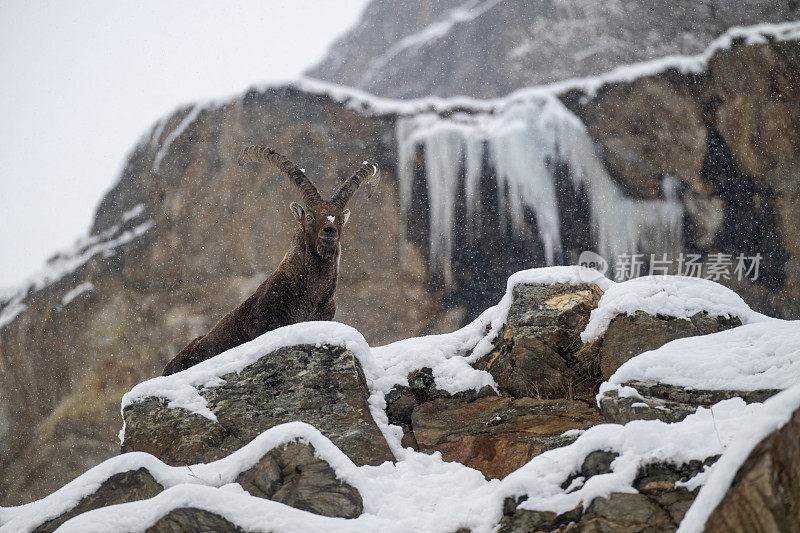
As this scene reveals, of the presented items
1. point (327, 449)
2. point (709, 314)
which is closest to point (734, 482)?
point (327, 449)

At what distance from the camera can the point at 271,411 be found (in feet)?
14.5

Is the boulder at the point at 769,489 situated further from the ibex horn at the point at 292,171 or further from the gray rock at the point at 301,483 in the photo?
the ibex horn at the point at 292,171

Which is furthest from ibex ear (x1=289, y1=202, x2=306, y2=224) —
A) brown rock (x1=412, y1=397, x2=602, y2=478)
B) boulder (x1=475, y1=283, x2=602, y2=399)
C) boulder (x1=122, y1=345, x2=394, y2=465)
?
brown rock (x1=412, y1=397, x2=602, y2=478)

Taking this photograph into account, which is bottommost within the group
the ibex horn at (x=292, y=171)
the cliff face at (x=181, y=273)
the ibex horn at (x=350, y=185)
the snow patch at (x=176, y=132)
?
the cliff face at (x=181, y=273)

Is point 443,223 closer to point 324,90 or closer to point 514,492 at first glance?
point 324,90

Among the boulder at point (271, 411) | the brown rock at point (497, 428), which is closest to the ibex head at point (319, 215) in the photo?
the boulder at point (271, 411)

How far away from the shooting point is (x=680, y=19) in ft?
64.5

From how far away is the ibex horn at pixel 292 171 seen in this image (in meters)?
6.00

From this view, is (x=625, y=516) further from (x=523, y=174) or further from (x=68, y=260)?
(x=68, y=260)

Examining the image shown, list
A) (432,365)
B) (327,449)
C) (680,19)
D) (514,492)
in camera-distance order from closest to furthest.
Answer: (514,492)
(327,449)
(432,365)
(680,19)

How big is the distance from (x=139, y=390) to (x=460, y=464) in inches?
85.8

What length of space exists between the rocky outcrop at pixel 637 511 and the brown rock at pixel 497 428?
45.6 inches

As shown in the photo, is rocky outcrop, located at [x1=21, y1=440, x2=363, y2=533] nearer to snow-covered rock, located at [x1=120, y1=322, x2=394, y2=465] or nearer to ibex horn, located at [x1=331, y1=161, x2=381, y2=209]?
snow-covered rock, located at [x1=120, y1=322, x2=394, y2=465]

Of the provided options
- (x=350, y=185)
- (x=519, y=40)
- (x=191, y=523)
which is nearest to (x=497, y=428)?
(x=191, y=523)
